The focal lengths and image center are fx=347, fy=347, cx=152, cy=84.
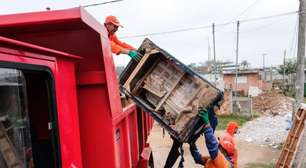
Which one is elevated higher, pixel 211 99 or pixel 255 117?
pixel 211 99

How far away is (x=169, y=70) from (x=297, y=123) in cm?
501

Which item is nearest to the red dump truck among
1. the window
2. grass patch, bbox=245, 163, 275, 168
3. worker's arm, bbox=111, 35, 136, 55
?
worker's arm, bbox=111, 35, 136, 55

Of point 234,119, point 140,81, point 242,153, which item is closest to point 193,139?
point 140,81

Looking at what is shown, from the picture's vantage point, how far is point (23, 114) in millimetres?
1661

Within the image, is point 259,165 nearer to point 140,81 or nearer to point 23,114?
point 140,81

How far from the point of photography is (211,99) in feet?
11.3

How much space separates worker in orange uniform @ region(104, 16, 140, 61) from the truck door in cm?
170

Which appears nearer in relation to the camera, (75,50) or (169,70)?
(75,50)

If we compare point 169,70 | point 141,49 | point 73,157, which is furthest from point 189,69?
point 73,157

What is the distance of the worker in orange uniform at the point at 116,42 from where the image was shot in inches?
141

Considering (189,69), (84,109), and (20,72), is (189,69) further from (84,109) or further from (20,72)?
(20,72)

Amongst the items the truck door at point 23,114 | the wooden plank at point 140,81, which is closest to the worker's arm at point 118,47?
the wooden plank at point 140,81

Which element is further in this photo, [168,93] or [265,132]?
[265,132]

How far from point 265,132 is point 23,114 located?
1307 cm
